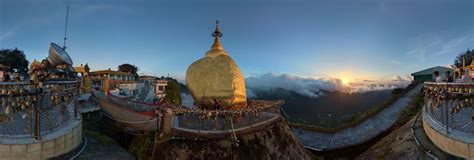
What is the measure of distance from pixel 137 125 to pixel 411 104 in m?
18.1

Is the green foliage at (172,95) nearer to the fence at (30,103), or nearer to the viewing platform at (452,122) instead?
the fence at (30,103)

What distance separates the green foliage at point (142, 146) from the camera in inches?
390

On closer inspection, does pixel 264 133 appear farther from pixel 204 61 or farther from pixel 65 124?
pixel 65 124

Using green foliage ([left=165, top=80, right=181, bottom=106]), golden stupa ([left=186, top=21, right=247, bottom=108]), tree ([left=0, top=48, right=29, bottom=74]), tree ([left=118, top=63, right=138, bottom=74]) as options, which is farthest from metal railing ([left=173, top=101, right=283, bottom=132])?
tree ([left=118, top=63, right=138, bottom=74])

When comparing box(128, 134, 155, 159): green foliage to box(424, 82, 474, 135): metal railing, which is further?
box(128, 134, 155, 159): green foliage

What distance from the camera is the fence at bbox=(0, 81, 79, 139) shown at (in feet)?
23.9

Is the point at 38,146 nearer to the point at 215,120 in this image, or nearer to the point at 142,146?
the point at 142,146

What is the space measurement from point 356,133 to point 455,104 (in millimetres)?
7624

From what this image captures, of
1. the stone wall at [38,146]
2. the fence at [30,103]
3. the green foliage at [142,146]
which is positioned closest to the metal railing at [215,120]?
the green foliage at [142,146]

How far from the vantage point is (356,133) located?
16.1 m

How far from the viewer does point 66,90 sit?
29.6ft

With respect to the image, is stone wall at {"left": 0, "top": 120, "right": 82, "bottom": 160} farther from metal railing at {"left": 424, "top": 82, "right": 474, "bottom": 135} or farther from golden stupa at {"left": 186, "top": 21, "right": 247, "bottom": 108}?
metal railing at {"left": 424, "top": 82, "right": 474, "bottom": 135}

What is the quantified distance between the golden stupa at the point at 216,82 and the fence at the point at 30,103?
5.36 metres

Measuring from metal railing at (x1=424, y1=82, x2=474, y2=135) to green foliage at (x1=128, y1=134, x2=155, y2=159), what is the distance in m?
10.9
